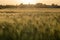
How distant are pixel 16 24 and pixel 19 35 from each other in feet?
3.76

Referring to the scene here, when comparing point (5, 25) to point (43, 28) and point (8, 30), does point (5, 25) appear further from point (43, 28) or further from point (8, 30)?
point (43, 28)

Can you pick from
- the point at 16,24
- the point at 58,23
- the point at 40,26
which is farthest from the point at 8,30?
the point at 58,23

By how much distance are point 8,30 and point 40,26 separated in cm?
158

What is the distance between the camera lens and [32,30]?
30.6 feet

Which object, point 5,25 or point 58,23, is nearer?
point 5,25

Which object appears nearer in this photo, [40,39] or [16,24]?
[40,39]

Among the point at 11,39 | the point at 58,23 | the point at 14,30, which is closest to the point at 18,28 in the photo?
the point at 14,30

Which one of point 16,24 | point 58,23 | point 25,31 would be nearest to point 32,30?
point 25,31

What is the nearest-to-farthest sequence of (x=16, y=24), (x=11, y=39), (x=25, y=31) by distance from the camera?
(x=11, y=39) → (x=25, y=31) → (x=16, y=24)

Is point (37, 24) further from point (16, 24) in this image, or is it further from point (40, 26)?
point (16, 24)

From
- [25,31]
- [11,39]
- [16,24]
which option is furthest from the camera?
[16,24]

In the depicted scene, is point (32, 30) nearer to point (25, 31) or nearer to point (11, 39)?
point (25, 31)

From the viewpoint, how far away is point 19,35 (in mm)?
8922

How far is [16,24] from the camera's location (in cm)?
996
